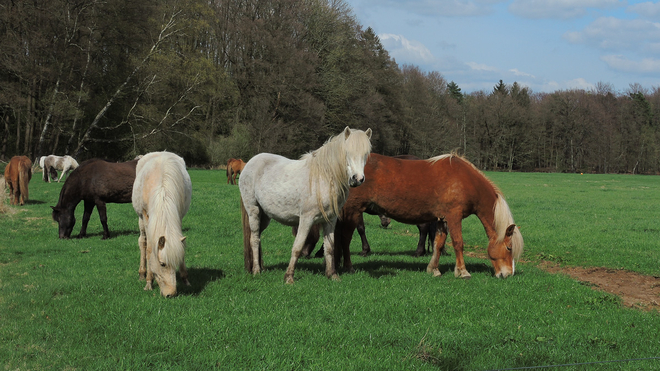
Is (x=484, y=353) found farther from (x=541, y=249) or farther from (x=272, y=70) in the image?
(x=272, y=70)

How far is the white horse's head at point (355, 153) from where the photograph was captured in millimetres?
6594

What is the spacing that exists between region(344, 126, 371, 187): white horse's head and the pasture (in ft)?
5.32

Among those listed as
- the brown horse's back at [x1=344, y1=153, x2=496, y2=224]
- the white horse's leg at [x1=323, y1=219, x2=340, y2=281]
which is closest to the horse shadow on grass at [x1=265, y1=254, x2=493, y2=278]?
the white horse's leg at [x1=323, y1=219, x2=340, y2=281]

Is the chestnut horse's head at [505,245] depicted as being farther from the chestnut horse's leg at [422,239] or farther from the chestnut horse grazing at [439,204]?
the chestnut horse's leg at [422,239]

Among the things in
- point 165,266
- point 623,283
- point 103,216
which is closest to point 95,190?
point 103,216

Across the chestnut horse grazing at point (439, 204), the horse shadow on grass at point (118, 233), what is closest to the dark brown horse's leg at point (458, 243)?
the chestnut horse grazing at point (439, 204)

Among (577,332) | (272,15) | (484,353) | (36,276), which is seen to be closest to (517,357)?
(484,353)

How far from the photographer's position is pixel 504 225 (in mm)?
8383

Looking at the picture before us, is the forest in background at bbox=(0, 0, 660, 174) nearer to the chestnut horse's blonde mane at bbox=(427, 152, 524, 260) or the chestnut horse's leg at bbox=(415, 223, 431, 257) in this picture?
the chestnut horse's leg at bbox=(415, 223, 431, 257)

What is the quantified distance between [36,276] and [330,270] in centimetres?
484

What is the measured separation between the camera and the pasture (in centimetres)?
463

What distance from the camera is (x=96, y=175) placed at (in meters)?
12.4

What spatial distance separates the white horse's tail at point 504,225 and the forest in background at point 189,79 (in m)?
19.3

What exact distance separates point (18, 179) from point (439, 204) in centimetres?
1651
